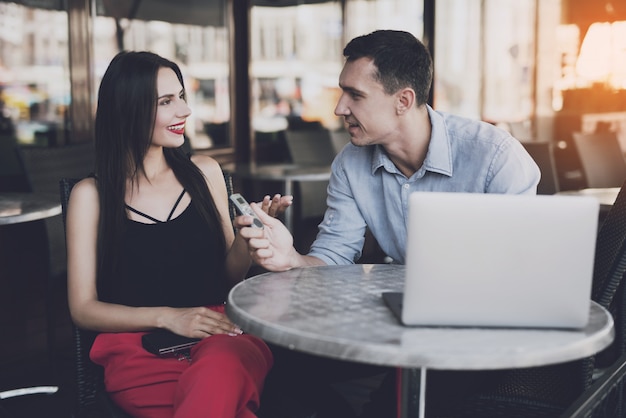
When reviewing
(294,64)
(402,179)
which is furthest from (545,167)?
(294,64)

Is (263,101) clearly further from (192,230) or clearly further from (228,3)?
(192,230)

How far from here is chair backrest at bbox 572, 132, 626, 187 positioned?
4746 millimetres

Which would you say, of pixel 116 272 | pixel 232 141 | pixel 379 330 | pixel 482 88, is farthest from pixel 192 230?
pixel 482 88

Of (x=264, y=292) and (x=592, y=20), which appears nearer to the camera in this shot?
(x=264, y=292)

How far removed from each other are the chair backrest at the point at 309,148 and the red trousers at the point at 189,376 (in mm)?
3605

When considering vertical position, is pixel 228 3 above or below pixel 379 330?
above

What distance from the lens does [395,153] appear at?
2.23 meters

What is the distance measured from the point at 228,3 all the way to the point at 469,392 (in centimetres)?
478

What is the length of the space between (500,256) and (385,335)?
23 centimetres

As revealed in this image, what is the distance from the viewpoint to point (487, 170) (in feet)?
7.04

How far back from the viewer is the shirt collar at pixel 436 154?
216cm

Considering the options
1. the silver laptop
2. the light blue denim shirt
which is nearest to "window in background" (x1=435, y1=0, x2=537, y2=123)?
the light blue denim shirt

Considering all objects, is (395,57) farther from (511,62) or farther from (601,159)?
(511,62)

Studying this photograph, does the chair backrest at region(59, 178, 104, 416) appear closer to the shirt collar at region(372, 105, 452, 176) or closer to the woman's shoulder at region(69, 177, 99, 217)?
the woman's shoulder at region(69, 177, 99, 217)
